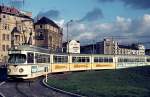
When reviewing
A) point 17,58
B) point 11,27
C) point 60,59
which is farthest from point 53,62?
point 11,27

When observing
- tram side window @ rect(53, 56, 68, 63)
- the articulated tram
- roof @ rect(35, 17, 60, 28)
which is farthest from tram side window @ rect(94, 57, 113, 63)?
roof @ rect(35, 17, 60, 28)


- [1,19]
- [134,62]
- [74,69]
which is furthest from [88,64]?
[1,19]

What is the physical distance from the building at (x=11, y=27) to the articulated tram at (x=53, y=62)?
3517 centimetres

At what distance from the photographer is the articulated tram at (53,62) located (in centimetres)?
3403

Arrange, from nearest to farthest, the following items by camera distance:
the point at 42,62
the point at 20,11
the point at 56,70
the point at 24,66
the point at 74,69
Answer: the point at 24,66
the point at 42,62
the point at 56,70
the point at 74,69
the point at 20,11

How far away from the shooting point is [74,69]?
53.2m

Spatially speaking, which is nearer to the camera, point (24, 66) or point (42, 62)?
point (24, 66)

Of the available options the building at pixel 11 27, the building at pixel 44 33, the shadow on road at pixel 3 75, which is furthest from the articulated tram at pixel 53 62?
the building at pixel 44 33

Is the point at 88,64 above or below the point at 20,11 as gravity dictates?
below

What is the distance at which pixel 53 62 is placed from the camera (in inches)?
1746

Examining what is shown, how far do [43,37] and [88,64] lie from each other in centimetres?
5993

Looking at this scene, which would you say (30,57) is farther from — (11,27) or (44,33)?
(44,33)

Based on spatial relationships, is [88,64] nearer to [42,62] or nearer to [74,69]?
[74,69]

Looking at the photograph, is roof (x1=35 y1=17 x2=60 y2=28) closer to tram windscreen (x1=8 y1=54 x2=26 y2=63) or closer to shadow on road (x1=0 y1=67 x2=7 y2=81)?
shadow on road (x1=0 y1=67 x2=7 y2=81)
